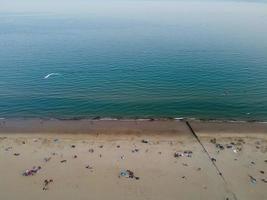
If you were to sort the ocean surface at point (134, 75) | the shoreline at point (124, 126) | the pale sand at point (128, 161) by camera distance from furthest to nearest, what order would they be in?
the ocean surface at point (134, 75), the shoreline at point (124, 126), the pale sand at point (128, 161)

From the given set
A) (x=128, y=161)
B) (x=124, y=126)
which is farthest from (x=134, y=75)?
(x=128, y=161)

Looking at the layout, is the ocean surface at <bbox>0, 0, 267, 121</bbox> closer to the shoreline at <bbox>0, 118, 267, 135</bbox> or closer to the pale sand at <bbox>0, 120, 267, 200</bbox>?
the shoreline at <bbox>0, 118, 267, 135</bbox>

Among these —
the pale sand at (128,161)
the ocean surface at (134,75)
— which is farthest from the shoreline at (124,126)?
the ocean surface at (134,75)

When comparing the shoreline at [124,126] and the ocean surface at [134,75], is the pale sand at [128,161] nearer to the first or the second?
the shoreline at [124,126]

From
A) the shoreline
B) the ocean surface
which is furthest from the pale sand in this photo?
the ocean surface

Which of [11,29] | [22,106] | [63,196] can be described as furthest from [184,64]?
[11,29]

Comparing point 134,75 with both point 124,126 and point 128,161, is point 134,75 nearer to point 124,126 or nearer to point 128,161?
point 124,126
